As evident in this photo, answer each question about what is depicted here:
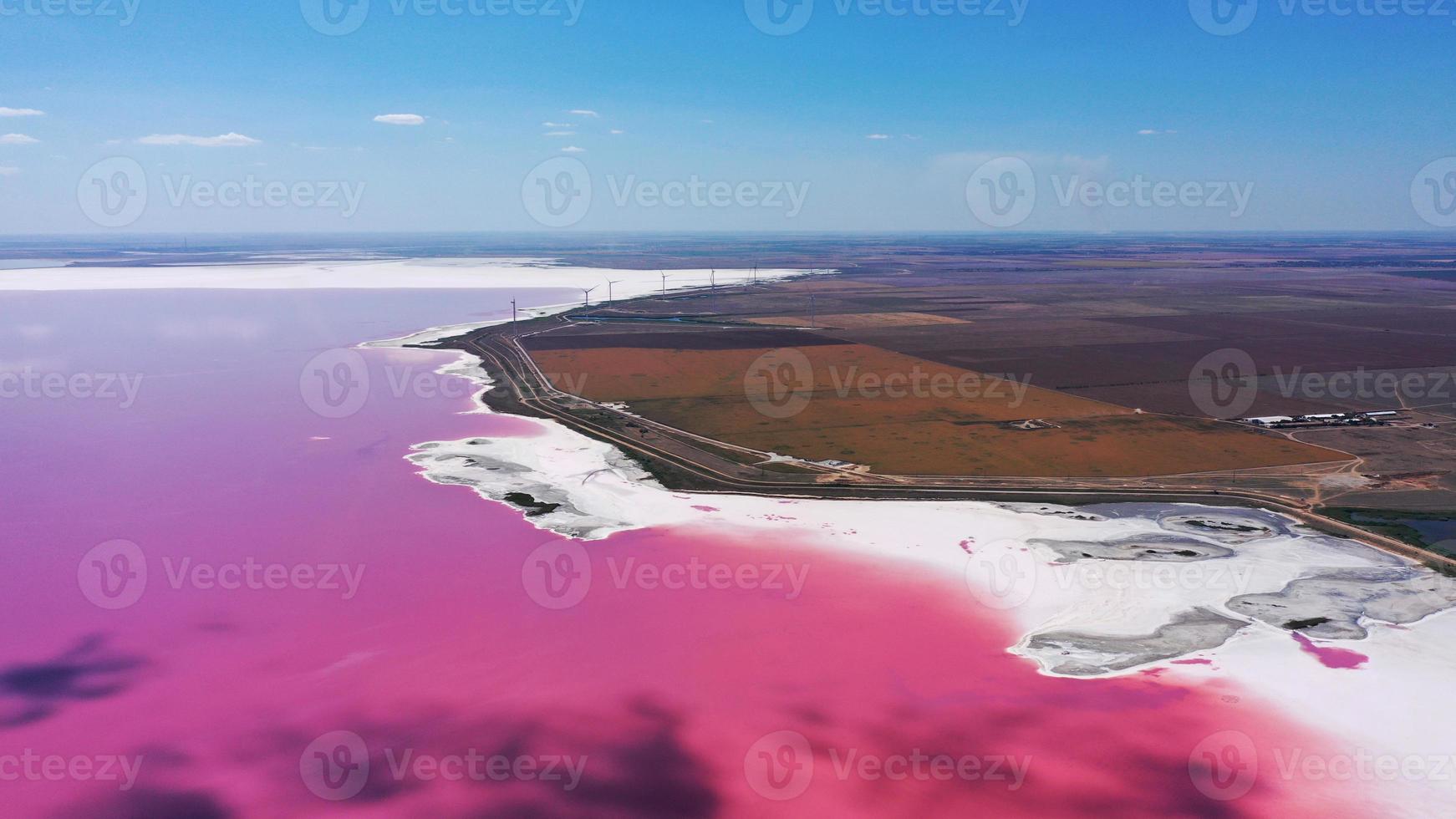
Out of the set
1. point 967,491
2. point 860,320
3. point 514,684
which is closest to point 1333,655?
point 967,491

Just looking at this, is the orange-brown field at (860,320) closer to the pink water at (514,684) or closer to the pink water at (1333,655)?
the pink water at (514,684)

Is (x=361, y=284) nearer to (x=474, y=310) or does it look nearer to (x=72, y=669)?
(x=474, y=310)

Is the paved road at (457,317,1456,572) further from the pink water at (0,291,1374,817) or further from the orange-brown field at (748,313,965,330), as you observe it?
the orange-brown field at (748,313,965,330)

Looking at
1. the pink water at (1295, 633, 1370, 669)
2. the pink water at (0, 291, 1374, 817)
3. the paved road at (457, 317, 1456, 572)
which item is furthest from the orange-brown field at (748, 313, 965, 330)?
the pink water at (1295, 633, 1370, 669)

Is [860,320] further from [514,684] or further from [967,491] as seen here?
[514,684]

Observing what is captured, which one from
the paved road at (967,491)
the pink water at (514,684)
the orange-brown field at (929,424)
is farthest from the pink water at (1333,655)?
the orange-brown field at (929,424)

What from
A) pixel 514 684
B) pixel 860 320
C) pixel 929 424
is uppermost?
pixel 860 320
